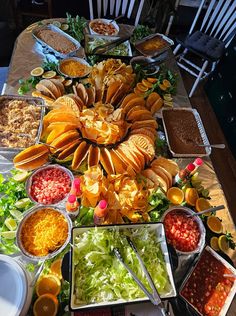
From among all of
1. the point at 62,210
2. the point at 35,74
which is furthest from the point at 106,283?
the point at 35,74

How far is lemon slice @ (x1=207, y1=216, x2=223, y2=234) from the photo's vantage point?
170cm

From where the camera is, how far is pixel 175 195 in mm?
1792

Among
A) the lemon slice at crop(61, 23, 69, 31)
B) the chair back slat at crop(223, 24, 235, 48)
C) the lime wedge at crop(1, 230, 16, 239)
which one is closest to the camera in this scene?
the lime wedge at crop(1, 230, 16, 239)

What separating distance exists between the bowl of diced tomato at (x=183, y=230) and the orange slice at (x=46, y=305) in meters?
0.68

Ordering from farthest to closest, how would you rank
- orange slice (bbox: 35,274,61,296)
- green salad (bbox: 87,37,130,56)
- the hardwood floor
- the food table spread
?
the hardwood floor < green salad (bbox: 87,37,130,56) < the food table spread < orange slice (bbox: 35,274,61,296)

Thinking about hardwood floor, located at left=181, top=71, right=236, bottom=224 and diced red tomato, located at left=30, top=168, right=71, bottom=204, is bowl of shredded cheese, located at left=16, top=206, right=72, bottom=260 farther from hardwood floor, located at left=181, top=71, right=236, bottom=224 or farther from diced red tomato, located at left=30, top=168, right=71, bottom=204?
hardwood floor, located at left=181, top=71, right=236, bottom=224

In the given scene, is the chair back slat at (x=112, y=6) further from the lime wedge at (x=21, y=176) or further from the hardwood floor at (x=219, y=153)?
the lime wedge at (x=21, y=176)

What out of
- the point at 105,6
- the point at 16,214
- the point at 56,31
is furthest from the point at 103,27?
the point at 16,214

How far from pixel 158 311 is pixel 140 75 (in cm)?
192

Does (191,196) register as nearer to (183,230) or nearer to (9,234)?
(183,230)

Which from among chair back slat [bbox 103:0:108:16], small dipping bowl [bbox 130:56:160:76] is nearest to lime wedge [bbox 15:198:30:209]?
small dipping bowl [bbox 130:56:160:76]

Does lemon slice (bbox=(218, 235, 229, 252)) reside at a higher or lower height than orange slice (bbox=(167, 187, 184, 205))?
lower

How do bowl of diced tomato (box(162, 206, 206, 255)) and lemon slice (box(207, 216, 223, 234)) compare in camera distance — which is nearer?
bowl of diced tomato (box(162, 206, 206, 255))

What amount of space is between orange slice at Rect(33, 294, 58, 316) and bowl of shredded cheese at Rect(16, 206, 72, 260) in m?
0.19
